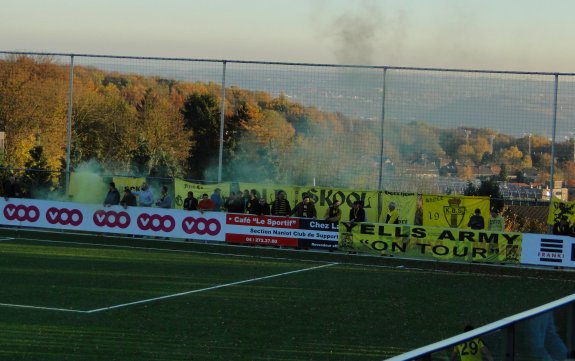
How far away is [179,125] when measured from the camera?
158 feet

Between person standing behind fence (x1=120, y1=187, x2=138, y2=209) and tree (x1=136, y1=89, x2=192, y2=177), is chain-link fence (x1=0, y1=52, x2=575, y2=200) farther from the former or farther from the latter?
person standing behind fence (x1=120, y1=187, x2=138, y2=209)

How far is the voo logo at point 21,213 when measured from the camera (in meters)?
30.4

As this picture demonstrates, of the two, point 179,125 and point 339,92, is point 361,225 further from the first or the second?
point 179,125

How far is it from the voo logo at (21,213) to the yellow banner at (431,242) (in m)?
9.21

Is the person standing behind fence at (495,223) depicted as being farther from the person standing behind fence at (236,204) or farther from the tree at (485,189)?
the tree at (485,189)

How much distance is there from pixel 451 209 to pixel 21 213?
490 inches

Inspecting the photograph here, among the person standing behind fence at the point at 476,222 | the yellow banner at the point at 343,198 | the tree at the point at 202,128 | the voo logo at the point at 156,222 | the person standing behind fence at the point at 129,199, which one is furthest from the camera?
the tree at the point at 202,128

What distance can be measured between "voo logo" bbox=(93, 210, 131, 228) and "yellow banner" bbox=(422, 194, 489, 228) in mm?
8396

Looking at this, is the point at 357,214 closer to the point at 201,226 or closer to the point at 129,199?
the point at 201,226

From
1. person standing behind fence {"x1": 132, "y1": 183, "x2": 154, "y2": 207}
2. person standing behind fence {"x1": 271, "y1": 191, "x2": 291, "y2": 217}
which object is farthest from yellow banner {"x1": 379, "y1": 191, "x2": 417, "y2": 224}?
person standing behind fence {"x1": 132, "y1": 183, "x2": 154, "y2": 207}

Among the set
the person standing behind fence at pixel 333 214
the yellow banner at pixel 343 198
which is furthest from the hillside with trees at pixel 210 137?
the person standing behind fence at pixel 333 214

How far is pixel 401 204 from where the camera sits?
2842 centimetres

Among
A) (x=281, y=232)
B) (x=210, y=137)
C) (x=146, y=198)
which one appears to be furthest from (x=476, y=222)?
(x=210, y=137)

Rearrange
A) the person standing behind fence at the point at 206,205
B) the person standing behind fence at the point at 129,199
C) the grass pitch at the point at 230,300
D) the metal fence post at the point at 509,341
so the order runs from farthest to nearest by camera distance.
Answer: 1. the person standing behind fence at the point at 129,199
2. the person standing behind fence at the point at 206,205
3. the grass pitch at the point at 230,300
4. the metal fence post at the point at 509,341
